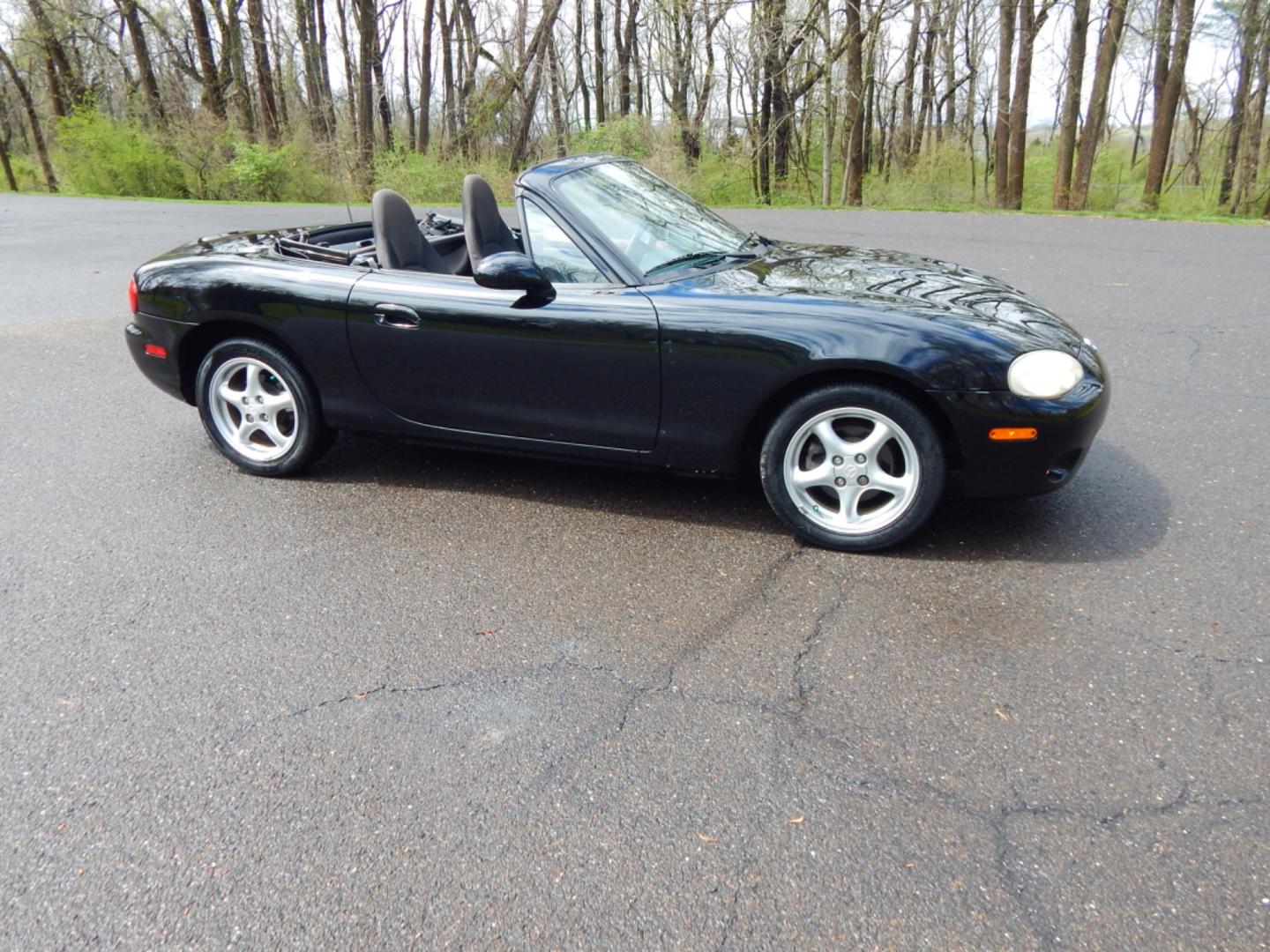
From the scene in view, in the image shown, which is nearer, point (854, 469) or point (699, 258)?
point (854, 469)

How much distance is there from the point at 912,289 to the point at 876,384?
0.56 meters

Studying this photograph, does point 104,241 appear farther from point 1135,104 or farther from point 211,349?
point 1135,104

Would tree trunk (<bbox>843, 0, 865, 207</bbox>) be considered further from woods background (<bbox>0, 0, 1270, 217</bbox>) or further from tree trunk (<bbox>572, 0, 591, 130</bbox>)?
tree trunk (<bbox>572, 0, 591, 130</bbox>)

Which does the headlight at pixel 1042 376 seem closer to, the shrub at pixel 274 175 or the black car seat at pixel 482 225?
the black car seat at pixel 482 225

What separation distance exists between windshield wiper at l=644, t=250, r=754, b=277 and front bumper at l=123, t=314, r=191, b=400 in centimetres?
222

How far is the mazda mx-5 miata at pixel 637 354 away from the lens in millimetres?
3443

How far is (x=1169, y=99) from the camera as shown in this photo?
22.2 meters

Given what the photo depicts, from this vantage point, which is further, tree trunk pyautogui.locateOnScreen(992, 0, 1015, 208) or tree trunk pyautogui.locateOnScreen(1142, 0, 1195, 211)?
tree trunk pyautogui.locateOnScreen(992, 0, 1015, 208)

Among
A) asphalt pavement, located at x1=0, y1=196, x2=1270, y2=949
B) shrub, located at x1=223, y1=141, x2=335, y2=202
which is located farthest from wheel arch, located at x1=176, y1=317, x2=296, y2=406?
shrub, located at x1=223, y1=141, x2=335, y2=202

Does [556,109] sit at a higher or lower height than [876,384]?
higher

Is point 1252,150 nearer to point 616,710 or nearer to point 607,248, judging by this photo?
point 607,248

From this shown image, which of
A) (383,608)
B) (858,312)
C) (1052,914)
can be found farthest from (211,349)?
(1052,914)

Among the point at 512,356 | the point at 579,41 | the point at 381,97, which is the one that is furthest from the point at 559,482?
the point at 579,41

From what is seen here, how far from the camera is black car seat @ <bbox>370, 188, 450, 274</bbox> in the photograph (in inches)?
169
